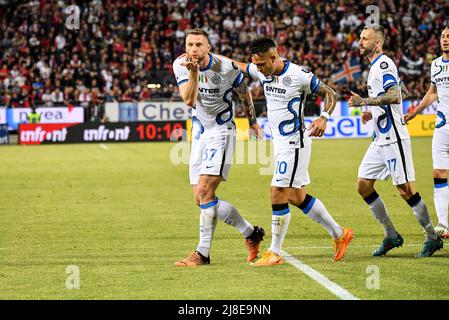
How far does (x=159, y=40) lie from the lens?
39.7m

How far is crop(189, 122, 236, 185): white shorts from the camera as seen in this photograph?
9156mm

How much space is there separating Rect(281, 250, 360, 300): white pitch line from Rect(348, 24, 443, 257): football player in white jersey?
0.98 m

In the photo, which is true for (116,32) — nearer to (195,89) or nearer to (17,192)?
(17,192)

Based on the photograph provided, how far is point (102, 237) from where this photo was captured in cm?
1127

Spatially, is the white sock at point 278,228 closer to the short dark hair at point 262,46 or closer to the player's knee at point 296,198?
the player's knee at point 296,198

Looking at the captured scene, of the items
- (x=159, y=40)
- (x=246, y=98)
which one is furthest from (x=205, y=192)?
(x=159, y=40)

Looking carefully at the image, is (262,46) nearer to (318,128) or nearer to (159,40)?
(318,128)

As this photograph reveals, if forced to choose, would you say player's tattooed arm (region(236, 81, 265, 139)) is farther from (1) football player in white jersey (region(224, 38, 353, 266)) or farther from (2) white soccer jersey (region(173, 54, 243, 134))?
(1) football player in white jersey (region(224, 38, 353, 266))

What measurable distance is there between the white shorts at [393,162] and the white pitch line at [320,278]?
1.33 m

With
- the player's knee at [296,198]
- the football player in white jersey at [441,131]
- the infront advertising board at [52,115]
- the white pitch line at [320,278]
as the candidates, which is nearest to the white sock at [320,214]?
the player's knee at [296,198]

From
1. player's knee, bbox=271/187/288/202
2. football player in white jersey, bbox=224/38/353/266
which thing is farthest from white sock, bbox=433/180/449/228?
player's knee, bbox=271/187/288/202

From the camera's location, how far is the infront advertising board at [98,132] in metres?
34.1

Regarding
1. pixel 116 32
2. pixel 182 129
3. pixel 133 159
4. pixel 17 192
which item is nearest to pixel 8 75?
pixel 116 32

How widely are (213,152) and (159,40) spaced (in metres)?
31.1
